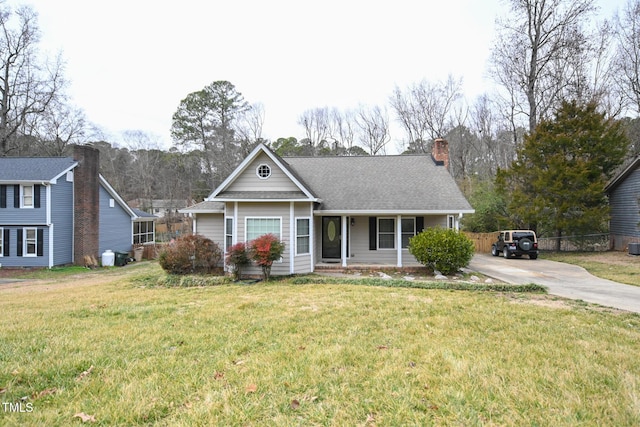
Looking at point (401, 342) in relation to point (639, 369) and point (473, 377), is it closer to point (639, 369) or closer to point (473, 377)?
point (473, 377)

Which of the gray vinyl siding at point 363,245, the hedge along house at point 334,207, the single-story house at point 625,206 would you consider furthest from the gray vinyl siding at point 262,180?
the single-story house at point 625,206

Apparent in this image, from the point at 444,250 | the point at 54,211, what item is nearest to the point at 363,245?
the point at 444,250

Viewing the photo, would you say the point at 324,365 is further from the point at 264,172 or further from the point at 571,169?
the point at 571,169

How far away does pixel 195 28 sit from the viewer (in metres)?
14.9

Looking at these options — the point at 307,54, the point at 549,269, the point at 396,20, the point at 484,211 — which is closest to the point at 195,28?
the point at 396,20

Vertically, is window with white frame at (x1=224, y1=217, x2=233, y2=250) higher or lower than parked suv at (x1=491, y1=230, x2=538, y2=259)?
higher

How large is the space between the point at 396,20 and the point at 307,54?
926 centimetres

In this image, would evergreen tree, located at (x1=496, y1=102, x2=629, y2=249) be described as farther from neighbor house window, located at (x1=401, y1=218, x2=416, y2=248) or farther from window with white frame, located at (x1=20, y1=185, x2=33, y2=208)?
window with white frame, located at (x1=20, y1=185, x2=33, y2=208)

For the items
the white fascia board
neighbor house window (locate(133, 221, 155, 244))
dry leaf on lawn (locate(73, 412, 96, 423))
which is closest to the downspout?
the white fascia board

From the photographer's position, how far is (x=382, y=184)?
→ 642 inches

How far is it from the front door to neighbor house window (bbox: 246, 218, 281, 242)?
3224mm

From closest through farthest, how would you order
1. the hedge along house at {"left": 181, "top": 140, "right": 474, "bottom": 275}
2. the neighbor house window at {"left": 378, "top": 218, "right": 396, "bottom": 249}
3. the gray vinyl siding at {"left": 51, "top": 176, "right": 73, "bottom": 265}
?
1. the hedge along house at {"left": 181, "top": 140, "right": 474, "bottom": 275}
2. the neighbor house window at {"left": 378, "top": 218, "right": 396, "bottom": 249}
3. the gray vinyl siding at {"left": 51, "top": 176, "right": 73, "bottom": 265}

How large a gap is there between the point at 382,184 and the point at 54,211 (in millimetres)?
18386

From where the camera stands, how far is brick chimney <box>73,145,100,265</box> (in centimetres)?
2106
